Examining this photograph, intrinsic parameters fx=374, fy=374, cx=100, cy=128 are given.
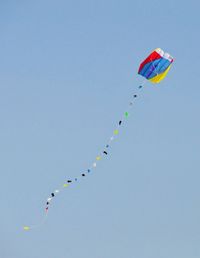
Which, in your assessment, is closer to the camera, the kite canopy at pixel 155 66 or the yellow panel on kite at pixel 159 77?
the kite canopy at pixel 155 66

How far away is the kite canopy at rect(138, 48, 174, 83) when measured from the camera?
107 ft

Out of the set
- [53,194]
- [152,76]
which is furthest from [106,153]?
[152,76]

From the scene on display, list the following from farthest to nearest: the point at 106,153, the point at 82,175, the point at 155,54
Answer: the point at 155,54, the point at 82,175, the point at 106,153

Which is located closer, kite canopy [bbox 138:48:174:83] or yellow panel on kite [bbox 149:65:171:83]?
kite canopy [bbox 138:48:174:83]

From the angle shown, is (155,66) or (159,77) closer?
(155,66)

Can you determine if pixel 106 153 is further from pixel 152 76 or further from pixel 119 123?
pixel 152 76

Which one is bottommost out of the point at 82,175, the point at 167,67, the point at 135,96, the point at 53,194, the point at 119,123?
the point at 53,194

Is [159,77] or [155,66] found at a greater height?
[155,66]

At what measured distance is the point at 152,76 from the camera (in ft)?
108

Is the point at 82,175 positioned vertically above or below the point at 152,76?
below

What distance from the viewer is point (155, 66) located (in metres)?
33.0

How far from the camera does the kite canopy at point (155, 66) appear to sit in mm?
32594

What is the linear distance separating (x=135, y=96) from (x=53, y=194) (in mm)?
9900

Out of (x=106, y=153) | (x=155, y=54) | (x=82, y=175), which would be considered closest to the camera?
(x=106, y=153)
